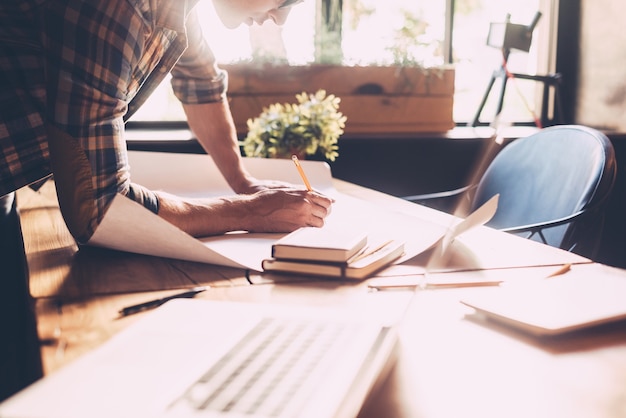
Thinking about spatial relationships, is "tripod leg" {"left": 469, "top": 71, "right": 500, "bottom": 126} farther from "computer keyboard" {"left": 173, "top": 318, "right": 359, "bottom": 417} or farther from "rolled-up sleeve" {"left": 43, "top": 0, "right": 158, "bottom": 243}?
"computer keyboard" {"left": 173, "top": 318, "right": 359, "bottom": 417}

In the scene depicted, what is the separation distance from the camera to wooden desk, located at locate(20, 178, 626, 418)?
493 mm

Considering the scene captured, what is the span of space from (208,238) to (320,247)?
0.96 ft

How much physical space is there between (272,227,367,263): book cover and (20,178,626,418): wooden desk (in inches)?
1.5

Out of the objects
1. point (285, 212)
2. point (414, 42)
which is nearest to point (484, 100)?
point (414, 42)

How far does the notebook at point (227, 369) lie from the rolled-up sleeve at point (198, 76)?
44.0 inches

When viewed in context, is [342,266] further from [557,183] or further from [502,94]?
[502,94]

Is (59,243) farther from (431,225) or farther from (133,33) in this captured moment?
(431,225)

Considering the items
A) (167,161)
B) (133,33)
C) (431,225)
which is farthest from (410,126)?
(133,33)

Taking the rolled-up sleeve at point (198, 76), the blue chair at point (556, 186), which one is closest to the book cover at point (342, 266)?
the blue chair at point (556, 186)

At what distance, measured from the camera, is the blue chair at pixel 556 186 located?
1345mm

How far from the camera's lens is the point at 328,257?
0.85m

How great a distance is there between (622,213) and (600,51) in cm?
82

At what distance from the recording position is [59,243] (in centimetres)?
108

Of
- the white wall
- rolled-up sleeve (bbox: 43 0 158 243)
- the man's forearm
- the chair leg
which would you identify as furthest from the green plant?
the white wall
